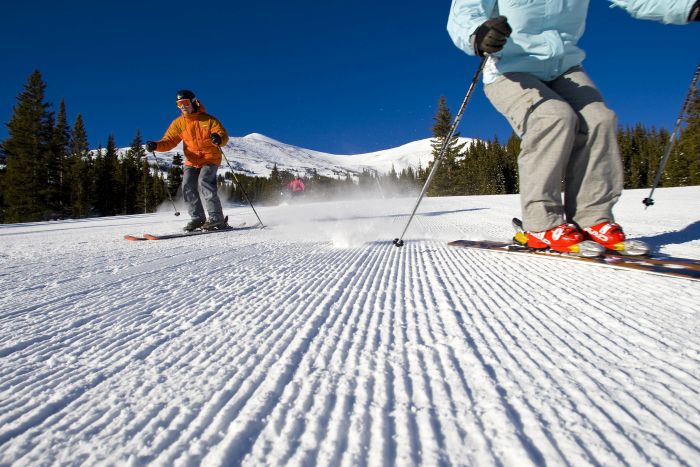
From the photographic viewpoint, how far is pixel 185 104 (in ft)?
16.9

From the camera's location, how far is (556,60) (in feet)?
7.34

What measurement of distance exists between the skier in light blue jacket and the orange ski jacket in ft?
13.4

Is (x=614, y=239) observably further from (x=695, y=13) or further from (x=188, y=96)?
(x=188, y=96)

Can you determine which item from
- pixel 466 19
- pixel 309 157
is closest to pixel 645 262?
pixel 466 19

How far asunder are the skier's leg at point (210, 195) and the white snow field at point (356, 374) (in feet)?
12.6

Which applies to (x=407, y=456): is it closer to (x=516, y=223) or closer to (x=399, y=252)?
(x=399, y=252)

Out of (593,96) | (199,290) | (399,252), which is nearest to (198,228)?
(399,252)

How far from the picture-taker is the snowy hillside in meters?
159

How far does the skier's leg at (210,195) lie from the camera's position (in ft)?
16.7

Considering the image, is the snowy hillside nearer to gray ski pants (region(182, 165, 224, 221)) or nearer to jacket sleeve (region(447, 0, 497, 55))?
gray ski pants (region(182, 165, 224, 221))

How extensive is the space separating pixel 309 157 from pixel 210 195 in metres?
180

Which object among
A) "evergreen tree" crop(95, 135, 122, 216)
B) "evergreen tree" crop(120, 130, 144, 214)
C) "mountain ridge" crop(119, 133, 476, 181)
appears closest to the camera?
"evergreen tree" crop(95, 135, 122, 216)

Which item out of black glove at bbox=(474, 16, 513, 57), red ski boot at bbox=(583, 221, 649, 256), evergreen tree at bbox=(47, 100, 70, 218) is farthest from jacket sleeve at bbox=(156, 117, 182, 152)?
evergreen tree at bbox=(47, 100, 70, 218)

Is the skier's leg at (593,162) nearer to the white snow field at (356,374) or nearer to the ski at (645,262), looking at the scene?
the ski at (645,262)
